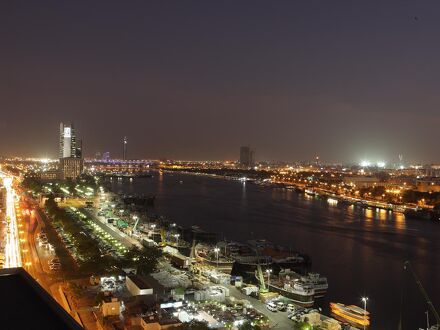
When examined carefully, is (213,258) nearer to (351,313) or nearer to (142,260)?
(142,260)

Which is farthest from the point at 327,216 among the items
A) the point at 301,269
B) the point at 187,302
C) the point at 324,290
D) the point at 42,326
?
the point at 42,326

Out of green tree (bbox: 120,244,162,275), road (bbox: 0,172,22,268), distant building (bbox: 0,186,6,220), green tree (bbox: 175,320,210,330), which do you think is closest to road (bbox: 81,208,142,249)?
green tree (bbox: 120,244,162,275)

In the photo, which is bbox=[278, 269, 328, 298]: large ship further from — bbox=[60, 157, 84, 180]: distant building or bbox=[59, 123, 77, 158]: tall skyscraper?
bbox=[59, 123, 77, 158]: tall skyscraper

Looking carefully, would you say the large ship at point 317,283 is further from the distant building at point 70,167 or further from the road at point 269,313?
the distant building at point 70,167

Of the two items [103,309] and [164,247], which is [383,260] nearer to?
[164,247]

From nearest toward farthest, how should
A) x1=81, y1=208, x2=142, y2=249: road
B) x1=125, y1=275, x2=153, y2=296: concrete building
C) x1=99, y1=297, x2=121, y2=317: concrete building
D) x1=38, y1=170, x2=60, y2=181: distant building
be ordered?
x1=99, y1=297, x2=121, y2=317: concrete building < x1=125, y1=275, x2=153, y2=296: concrete building < x1=81, y1=208, x2=142, y2=249: road < x1=38, y1=170, x2=60, y2=181: distant building

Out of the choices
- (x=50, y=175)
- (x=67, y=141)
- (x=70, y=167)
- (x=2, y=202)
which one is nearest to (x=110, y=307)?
(x=2, y=202)
